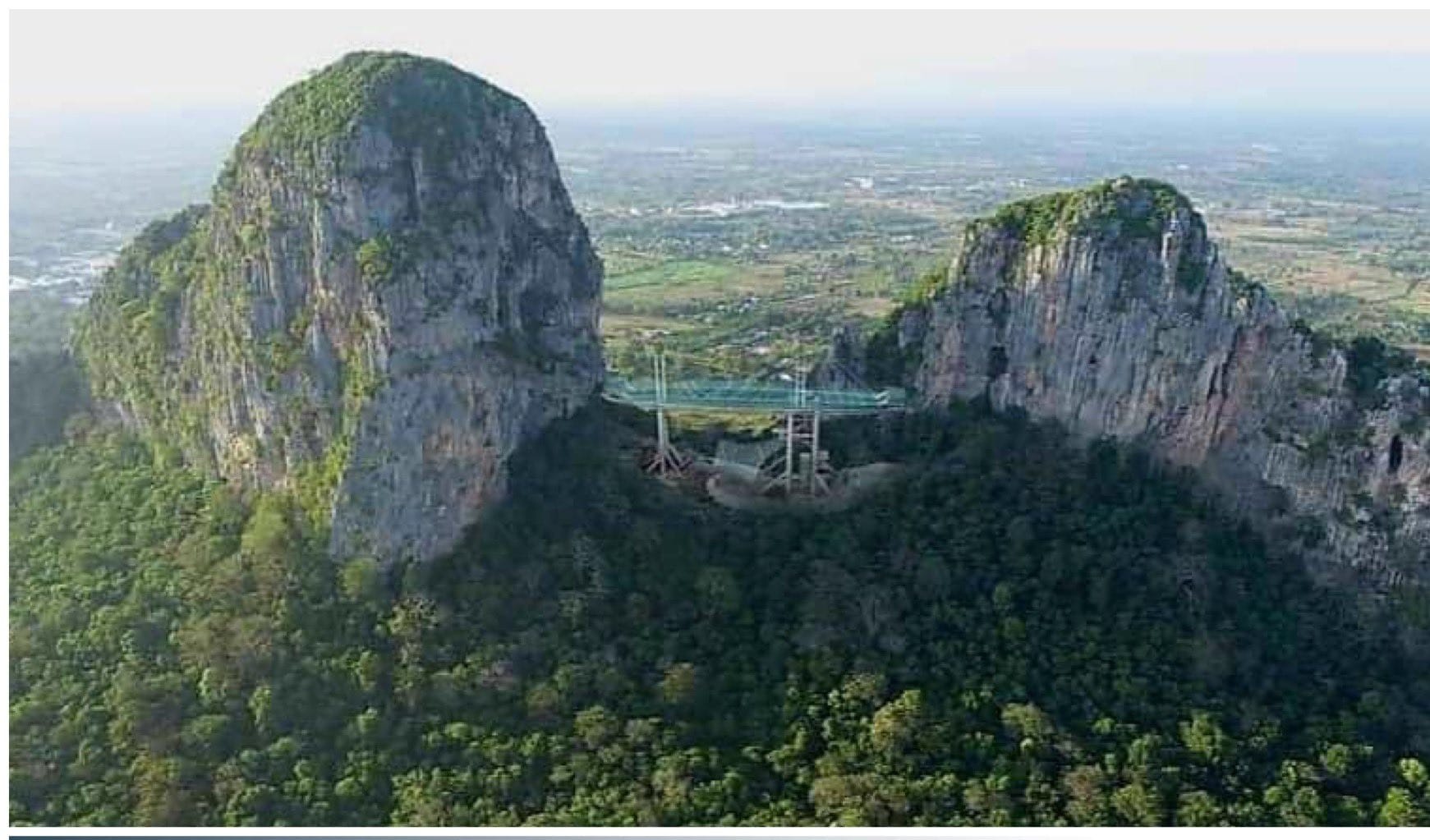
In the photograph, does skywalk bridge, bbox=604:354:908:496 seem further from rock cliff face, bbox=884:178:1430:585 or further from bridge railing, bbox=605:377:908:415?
rock cliff face, bbox=884:178:1430:585

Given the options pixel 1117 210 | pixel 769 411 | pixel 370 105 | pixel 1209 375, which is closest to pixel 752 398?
pixel 769 411

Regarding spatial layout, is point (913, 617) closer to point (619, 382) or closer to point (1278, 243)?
point (619, 382)

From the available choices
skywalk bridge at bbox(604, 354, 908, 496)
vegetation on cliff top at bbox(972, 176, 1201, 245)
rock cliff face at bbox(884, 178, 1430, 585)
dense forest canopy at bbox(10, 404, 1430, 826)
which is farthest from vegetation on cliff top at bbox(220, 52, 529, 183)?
vegetation on cliff top at bbox(972, 176, 1201, 245)

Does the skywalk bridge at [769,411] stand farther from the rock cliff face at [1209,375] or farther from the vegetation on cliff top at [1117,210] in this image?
the vegetation on cliff top at [1117,210]

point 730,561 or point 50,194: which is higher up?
point 50,194

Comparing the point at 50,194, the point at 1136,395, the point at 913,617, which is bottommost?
the point at 913,617

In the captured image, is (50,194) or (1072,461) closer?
(1072,461)

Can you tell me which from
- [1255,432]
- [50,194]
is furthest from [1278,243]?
[50,194]

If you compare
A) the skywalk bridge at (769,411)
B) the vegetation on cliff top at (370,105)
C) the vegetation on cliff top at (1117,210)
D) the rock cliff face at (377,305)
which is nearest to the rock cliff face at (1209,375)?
the vegetation on cliff top at (1117,210)

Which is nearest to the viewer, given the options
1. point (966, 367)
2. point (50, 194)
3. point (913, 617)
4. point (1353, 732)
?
point (1353, 732)
